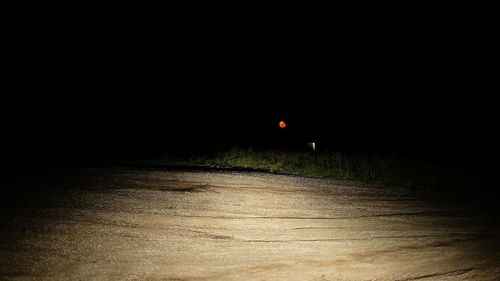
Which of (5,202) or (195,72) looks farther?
(195,72)

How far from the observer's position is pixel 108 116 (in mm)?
29031

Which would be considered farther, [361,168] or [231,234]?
[361,168]

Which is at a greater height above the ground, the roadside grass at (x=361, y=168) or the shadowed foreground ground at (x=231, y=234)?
the roadside grass at (x=361, y=168)

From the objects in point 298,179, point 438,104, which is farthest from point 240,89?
point 298,179

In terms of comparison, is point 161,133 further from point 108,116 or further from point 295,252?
point 295,252

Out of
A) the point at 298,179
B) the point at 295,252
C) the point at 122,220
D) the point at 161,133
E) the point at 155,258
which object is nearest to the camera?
the point at 155,258

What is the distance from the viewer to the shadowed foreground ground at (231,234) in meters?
4.69

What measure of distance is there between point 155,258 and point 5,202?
10.8ft

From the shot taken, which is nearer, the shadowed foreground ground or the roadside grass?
the shadowed foreground ground

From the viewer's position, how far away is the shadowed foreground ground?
4.69m

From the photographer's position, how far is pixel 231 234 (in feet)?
19.3

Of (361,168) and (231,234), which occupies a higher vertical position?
(361,168)

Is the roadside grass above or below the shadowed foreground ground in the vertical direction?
above

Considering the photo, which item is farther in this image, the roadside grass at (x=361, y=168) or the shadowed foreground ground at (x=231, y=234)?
the roadside grass at (x=361, y=168)
